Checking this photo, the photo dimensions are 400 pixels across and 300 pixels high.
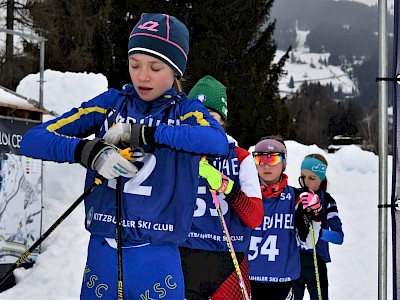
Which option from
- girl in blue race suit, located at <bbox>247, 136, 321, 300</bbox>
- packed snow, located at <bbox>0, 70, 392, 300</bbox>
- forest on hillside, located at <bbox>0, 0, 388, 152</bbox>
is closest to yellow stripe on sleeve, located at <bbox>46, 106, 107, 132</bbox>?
girl in blue race suit, located at <bbox>247, 136, 321, 300</bbox>

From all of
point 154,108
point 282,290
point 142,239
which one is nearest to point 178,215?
point 142,239

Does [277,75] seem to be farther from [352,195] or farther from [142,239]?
[142,239]

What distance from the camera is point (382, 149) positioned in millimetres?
3420

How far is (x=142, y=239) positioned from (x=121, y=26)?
23914mm

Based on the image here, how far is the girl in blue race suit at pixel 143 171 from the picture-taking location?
87.0 inches

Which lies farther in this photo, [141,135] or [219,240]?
[219,240]

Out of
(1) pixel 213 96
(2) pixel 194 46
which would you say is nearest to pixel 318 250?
(1) pixel 213 96

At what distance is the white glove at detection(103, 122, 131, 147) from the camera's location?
7.27 feet

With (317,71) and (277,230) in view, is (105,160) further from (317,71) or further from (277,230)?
(317,71)

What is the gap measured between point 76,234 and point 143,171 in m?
7.05

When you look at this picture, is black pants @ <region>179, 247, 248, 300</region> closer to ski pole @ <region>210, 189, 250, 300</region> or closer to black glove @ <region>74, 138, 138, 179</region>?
ski pole @ <region>210, 189, 250, 300</region>

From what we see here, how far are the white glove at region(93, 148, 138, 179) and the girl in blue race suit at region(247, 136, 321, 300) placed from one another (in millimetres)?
2386

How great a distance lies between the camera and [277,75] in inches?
1256

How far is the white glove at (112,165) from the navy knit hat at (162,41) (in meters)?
0.50
